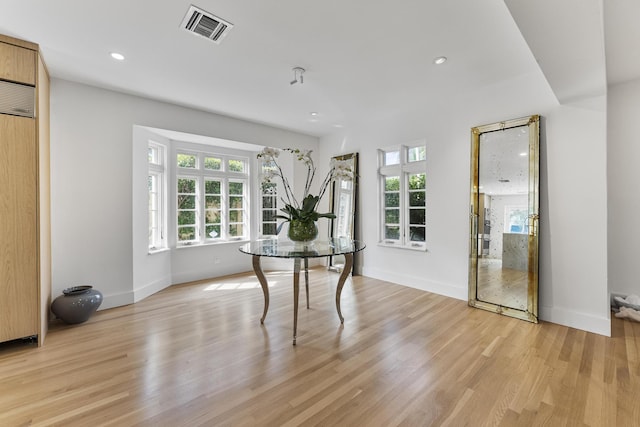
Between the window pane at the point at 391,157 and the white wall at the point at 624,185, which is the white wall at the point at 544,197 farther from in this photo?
the white wall at the point at 624,185

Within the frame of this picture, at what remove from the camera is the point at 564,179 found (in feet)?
9.51

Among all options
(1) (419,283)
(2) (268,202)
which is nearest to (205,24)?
(2) (268,202)

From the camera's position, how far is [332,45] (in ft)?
8.25

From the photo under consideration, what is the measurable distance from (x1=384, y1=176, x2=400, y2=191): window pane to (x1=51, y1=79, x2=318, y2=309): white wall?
11.2ft

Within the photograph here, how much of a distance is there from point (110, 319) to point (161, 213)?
71.7 inches

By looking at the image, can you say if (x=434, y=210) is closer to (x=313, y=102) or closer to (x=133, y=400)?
(x=313, y=102)

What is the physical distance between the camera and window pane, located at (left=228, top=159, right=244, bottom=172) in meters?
5.30

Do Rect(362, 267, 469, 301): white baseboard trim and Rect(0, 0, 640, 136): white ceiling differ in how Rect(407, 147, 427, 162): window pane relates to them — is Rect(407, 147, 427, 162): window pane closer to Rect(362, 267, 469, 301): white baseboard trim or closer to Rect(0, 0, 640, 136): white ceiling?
Rect(0, 0, 640, 136): white ceiling

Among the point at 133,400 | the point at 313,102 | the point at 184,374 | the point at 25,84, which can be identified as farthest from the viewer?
the point at 313,102

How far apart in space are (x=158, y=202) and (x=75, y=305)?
1896mm

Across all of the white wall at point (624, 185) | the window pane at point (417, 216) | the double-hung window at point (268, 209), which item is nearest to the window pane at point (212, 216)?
the double-hung window at point (268, 209)

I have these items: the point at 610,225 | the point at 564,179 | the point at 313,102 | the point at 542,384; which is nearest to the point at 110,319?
the point at 313,102

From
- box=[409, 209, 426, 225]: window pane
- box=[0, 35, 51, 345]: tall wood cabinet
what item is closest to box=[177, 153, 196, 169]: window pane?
box=[0, 35, 51, 345]: tall wood cabinet

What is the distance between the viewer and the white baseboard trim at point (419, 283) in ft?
12.1
